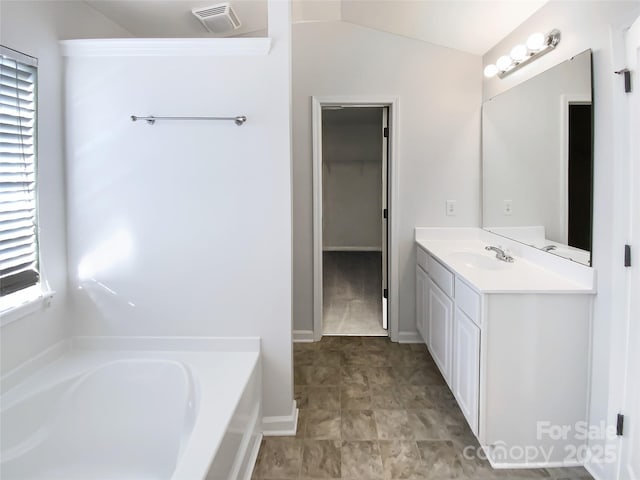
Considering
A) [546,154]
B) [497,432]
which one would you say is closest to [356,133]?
[546,154]

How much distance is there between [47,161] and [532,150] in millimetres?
2753

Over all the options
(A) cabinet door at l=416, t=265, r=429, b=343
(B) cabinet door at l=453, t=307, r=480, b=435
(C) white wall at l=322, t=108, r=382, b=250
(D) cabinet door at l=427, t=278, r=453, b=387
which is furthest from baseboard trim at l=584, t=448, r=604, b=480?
(C) white wall at l=322, t=108, r=382, b=250

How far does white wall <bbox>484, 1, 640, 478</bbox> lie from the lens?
1.57 metres

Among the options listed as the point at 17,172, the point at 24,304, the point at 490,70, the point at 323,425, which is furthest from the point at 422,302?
the point at 17,172

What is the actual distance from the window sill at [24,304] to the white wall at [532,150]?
2.72 m

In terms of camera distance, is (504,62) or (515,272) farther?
(504,62)

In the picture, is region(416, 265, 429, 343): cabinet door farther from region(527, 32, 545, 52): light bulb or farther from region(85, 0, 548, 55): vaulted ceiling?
region(85, 0, 548, 55): vaulted ceiling

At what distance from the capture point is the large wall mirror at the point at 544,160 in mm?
1777

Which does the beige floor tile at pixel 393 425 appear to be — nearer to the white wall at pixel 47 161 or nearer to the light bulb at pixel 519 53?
the white wall at pixel 47 161

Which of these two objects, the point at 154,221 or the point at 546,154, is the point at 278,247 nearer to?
the point at 154,221

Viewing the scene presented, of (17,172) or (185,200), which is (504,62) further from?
(17,172)

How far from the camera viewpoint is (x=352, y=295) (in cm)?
455

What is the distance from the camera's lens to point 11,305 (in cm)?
167

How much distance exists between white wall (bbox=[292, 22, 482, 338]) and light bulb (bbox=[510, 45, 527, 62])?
0.65 m
